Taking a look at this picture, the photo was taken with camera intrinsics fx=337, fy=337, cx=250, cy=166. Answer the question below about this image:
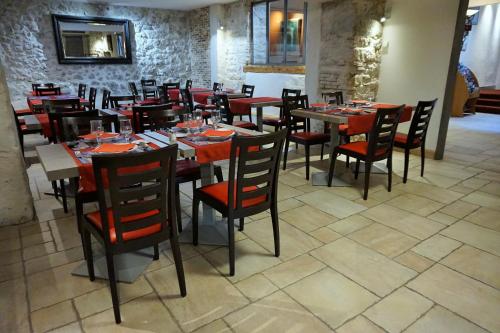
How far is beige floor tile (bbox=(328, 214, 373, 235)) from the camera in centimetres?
269

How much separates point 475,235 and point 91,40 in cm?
844

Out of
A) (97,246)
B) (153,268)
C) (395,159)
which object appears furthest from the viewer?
(395,159)

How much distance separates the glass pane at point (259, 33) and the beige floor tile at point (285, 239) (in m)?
6.04

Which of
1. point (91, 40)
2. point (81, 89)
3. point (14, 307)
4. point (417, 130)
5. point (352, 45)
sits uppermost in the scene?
point (91, 40)

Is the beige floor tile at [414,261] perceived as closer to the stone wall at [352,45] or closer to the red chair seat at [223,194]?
the red chair seat at [223,194]

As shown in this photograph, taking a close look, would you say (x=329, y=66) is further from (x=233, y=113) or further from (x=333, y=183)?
(x=333, y=183)

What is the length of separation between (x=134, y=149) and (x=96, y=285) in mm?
Result: 859

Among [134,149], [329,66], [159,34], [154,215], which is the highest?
[159,34]

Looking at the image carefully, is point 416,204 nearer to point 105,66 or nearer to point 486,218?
point 486,218

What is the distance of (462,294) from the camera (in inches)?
77.1

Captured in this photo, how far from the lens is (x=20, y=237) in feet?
8.59

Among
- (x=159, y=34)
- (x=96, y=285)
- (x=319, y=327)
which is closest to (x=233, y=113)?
(x=96, y=285)

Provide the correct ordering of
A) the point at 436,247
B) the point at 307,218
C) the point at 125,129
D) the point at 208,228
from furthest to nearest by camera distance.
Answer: the point at 307,218, the point at 208,228, the point at 436,247, the point at 125,129

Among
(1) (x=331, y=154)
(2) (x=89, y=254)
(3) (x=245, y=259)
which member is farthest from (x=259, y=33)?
(2) (x=89, y=254)
